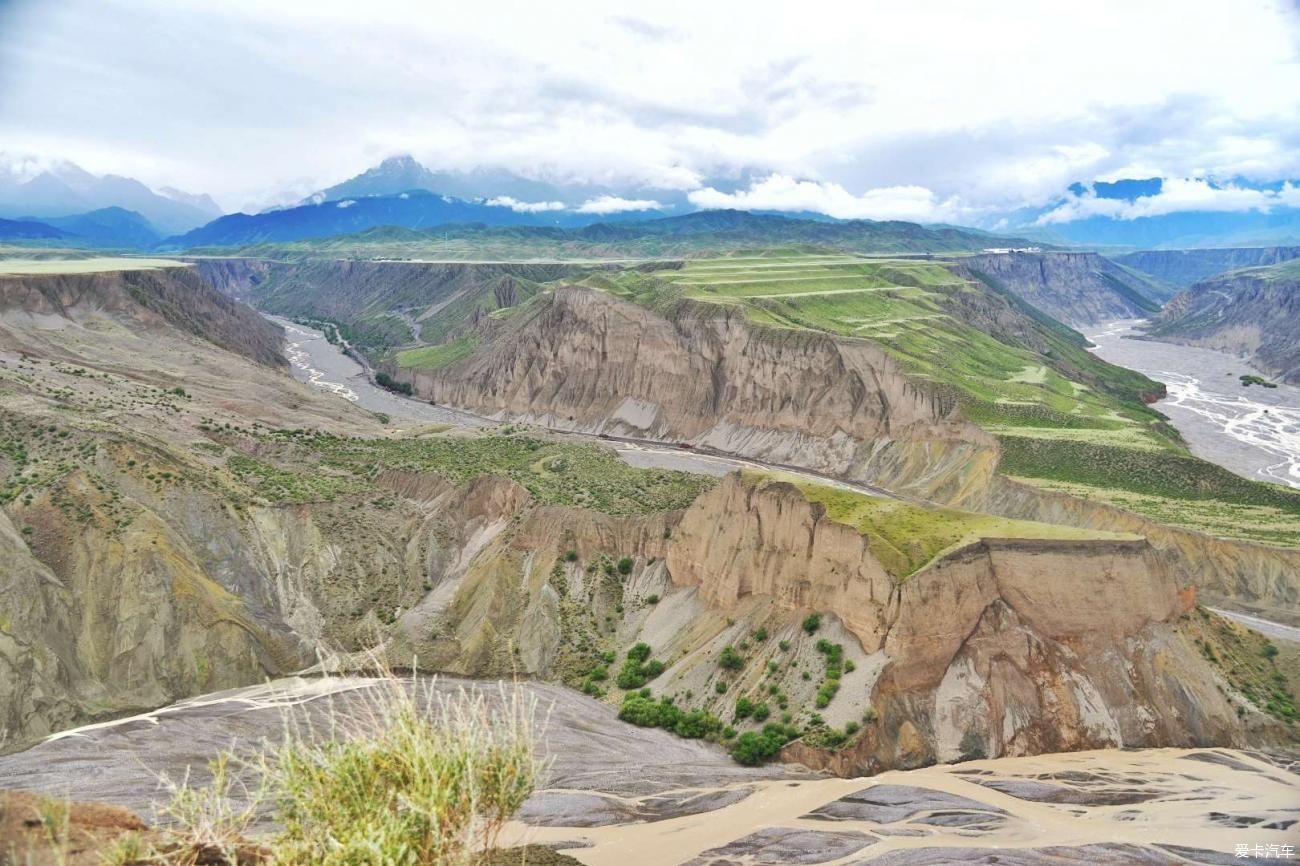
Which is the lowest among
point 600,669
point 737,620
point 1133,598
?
point 600,669

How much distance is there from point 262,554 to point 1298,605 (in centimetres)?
7665

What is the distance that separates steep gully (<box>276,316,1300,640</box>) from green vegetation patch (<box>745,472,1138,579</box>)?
90.8 feet

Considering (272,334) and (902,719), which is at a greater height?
(272,334)

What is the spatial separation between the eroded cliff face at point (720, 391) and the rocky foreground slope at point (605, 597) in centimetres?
3584

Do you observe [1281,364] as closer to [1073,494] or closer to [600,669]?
[1073,494]

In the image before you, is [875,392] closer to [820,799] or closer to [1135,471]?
[1135,471]

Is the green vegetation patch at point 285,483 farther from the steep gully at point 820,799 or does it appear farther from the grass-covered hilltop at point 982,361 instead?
the grass-covered hilltop at point 982,361

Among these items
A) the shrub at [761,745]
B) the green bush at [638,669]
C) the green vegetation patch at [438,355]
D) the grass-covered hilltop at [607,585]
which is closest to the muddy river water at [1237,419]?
the grass-covered hilltop at [607,585]

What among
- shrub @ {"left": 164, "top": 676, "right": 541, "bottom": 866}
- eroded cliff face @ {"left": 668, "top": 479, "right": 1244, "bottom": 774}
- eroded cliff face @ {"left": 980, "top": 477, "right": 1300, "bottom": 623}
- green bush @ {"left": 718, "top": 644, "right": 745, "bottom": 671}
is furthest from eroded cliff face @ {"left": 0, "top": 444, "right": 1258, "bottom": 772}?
shrub @ {"left": 164, "top": 676, "right": 541, "bottom": 866}

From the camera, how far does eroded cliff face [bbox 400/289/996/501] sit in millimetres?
105625

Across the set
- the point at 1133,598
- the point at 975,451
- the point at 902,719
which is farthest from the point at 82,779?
the point at 975,451

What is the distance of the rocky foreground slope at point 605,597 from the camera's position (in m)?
46.4

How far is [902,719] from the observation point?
1786 inches

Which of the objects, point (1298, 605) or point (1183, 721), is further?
point (1298, 605)
